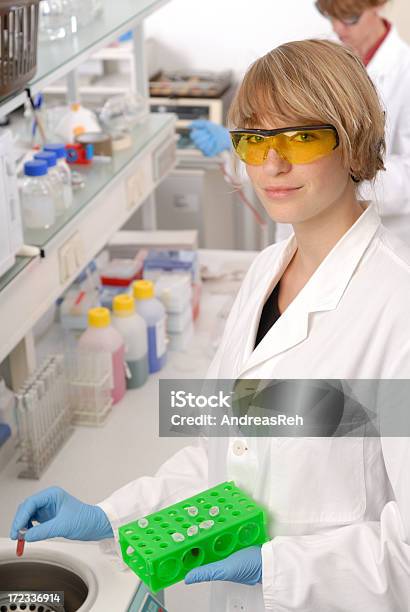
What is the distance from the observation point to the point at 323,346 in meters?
1.38

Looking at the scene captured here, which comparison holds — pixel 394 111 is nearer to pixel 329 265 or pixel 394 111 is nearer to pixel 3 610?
pixel 329 265

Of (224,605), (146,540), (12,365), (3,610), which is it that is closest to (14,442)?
(12,365)

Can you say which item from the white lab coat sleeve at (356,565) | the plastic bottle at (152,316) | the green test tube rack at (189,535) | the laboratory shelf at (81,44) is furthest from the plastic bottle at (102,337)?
the white lab coat sleeve at (356,565)

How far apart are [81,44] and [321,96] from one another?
116 centimetres

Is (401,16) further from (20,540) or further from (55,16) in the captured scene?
(20,540)

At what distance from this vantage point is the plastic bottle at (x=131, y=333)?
2.49 meters

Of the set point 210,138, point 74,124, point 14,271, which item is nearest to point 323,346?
point 14,271

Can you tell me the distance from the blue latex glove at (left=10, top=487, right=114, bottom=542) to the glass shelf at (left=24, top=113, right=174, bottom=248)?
73 cm

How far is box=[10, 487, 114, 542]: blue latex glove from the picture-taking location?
1.47 meters

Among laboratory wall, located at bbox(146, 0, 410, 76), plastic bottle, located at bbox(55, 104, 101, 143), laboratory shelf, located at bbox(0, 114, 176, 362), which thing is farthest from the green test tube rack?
laboratory wall, located at bbox(146, 0, 410, 76)

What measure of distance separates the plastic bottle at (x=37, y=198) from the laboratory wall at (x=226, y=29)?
317cm

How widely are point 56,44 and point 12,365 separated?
0.81m

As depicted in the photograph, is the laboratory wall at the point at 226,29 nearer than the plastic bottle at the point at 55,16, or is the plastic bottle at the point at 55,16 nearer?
the plastic bottle at the point at 55,16
